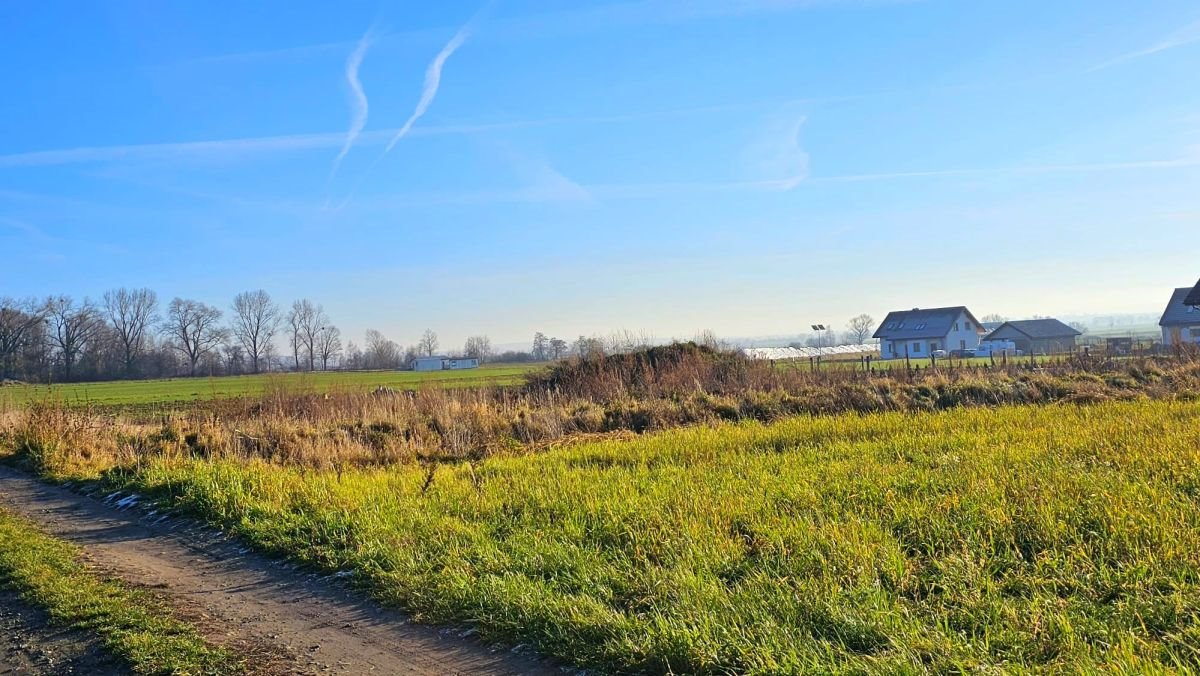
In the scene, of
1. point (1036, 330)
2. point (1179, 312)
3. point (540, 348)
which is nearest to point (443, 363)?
point (540, 348)

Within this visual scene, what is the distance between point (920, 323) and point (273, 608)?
87528mm

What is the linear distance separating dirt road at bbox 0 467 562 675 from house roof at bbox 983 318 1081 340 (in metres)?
94.7

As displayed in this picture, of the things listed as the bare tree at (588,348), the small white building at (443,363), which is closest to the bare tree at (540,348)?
the small white building at (443,363)

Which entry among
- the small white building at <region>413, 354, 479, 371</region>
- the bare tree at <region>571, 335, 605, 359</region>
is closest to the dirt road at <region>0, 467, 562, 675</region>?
the bare tree at <region>571, 335, 605, 359</region>

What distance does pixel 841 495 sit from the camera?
8.10 m

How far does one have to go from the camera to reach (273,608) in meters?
6.18

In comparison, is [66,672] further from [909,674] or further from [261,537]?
[909,674]

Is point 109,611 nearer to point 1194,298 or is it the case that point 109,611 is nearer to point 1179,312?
point 1194,298

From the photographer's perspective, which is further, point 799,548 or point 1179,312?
point 1179,312

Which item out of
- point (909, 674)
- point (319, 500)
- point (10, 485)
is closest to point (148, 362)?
point (10, 485)

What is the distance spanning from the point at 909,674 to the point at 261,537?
22.9 feet

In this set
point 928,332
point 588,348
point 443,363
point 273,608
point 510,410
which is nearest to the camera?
point 273,608

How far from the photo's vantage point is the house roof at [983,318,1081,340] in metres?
86.9

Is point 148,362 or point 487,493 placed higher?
point 148,362
